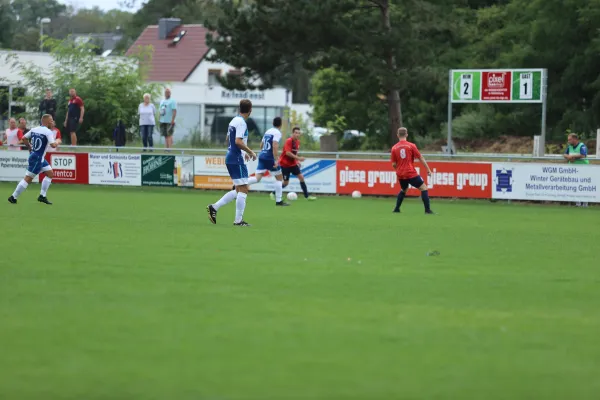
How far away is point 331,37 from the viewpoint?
4031 cm

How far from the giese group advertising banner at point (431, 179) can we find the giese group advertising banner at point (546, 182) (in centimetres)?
41

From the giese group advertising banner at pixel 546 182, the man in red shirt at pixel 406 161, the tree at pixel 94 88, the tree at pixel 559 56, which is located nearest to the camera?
the man in red shirt at pixel 406 161

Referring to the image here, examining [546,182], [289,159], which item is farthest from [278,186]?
[546,182]

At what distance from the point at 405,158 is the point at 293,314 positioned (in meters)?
14.1

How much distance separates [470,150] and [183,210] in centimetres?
2365

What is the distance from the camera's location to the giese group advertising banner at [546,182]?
26.4m

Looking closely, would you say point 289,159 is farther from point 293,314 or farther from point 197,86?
point 197,86

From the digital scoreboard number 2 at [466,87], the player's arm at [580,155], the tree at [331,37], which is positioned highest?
the tree at [331,37]

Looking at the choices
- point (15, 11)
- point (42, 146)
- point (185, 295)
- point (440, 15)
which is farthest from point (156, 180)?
point (15, 11)

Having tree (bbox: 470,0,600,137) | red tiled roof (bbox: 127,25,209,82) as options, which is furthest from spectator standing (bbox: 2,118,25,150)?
red tiled roof (bbox: 127,25,209,82)

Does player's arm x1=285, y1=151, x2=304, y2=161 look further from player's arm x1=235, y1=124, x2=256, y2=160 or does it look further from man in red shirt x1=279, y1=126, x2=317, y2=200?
player's arm x1=235, y1=124, x2=256, y2=160

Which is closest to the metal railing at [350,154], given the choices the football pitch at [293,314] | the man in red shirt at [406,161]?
the man in red shirt at [406,161]

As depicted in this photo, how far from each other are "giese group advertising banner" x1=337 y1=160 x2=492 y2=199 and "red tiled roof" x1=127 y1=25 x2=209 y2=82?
145ft

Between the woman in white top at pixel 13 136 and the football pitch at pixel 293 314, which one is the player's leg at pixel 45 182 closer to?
the football pitch at pixel 293 314
